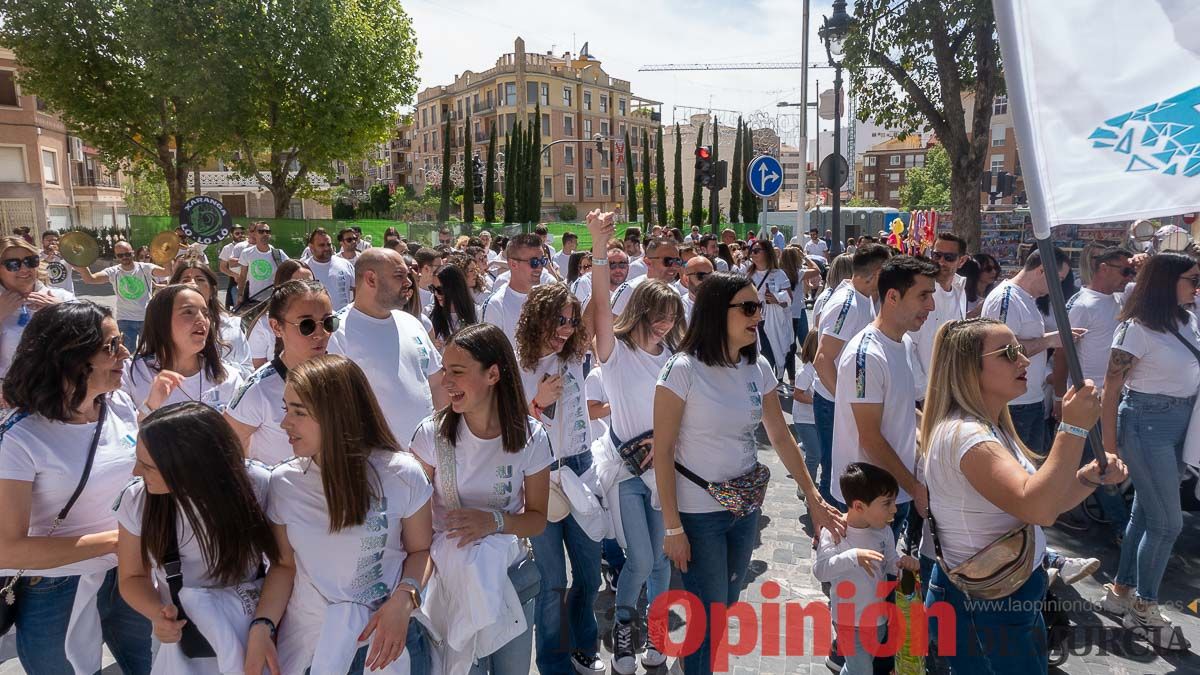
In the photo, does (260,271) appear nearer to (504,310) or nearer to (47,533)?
(504,310)

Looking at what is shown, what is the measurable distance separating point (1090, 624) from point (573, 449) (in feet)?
9.96

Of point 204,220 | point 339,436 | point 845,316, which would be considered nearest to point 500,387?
point 339,436

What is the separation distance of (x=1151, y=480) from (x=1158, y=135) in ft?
9.84

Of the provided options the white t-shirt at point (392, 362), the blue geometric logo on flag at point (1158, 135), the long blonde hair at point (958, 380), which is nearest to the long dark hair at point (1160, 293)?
the long blonde hair at point (958, 380)

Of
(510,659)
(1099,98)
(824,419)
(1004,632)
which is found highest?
(1099,98)

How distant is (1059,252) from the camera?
19.2 ft

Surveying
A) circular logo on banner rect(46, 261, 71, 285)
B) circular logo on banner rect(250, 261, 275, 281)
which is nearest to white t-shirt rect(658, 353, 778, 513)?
circular logo on banner rect(250, 261, 275, 281)

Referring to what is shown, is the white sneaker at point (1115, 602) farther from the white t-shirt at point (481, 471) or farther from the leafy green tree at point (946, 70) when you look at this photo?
the leafy green tree at point (946, 70)

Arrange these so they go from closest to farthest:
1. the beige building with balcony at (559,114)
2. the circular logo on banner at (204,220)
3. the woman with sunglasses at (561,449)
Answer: the woman with sunglasses at (561,449) → the circular logo on banner at (204,220) → the beige building with balcony at (559,114)

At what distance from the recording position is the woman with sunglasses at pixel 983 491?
2.45 meters

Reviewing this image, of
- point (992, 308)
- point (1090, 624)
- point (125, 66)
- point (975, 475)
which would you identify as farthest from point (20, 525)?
point (125, 66)

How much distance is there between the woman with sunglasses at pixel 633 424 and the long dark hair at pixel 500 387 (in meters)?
1.00

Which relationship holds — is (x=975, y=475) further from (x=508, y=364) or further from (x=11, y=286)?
(x=11, y=286)

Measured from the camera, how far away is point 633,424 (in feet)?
12.7
